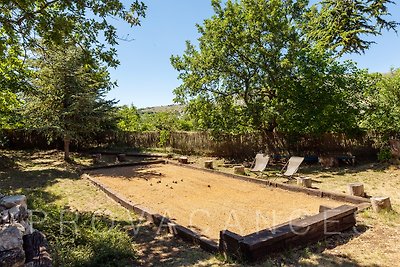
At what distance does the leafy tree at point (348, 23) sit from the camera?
19109mm

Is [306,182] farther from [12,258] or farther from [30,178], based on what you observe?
[30,178]

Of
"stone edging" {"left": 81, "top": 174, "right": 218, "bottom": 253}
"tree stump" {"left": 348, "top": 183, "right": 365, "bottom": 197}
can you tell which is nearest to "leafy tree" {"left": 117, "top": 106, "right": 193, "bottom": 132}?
"stone edging" {"left": 81, "top": 174, "right": 218, "bottom": 253}

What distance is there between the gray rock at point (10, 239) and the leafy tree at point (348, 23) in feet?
62.9

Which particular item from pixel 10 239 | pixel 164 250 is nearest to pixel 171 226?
pixel 164 250

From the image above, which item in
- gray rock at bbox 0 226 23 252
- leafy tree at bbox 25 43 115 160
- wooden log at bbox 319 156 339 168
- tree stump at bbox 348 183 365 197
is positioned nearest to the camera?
gray rock at bbox 0 226 23 252

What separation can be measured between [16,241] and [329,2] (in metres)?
23.0

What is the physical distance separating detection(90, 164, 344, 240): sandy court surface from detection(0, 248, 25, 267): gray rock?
120 inches

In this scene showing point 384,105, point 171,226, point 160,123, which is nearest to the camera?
point 171,226

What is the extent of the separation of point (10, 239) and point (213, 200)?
17.3ft

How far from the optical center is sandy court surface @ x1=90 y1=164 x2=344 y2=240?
5.94m

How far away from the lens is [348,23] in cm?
2027

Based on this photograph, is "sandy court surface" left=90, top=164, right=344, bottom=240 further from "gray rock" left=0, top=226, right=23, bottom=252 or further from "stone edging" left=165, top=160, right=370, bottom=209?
"gray rock" left=0, top=226, right=23, bottom=252

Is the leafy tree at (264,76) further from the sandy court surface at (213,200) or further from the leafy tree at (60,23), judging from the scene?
the leafy tree at (60,23)

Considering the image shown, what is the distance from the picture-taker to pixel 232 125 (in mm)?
15258
